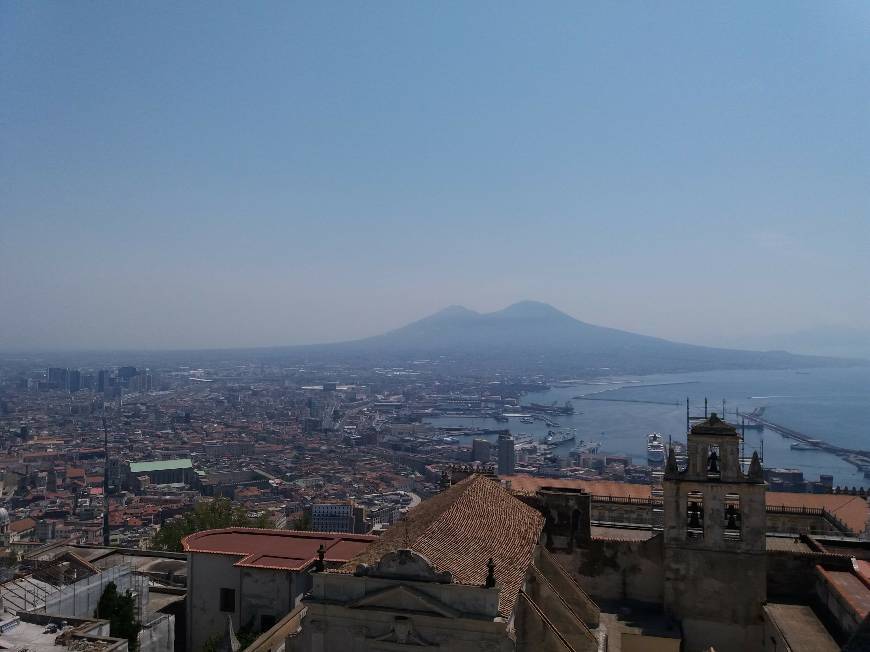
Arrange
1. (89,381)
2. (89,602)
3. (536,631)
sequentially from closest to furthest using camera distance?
(536,631)
(89,602)
(89,381)

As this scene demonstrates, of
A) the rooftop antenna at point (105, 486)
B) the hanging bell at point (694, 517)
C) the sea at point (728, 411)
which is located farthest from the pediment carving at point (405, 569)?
the sea at point (728, 411)

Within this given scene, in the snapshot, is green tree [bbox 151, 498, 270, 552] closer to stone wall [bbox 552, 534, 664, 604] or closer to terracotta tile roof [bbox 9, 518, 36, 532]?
stone wall [bbox 552, 534, 664, 604]

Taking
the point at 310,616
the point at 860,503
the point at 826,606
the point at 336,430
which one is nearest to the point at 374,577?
the point at 310,616

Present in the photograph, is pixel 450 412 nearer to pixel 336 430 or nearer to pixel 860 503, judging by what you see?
pixel 336 430

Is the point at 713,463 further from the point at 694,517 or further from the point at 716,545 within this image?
the point at 716,545

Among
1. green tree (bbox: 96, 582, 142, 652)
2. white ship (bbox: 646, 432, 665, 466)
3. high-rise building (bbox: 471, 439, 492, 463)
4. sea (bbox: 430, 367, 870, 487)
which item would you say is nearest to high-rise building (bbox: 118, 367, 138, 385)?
sea (bbox: 430, 367, 870, 487)

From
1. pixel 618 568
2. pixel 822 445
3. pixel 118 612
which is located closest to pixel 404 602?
pixel 618 568
